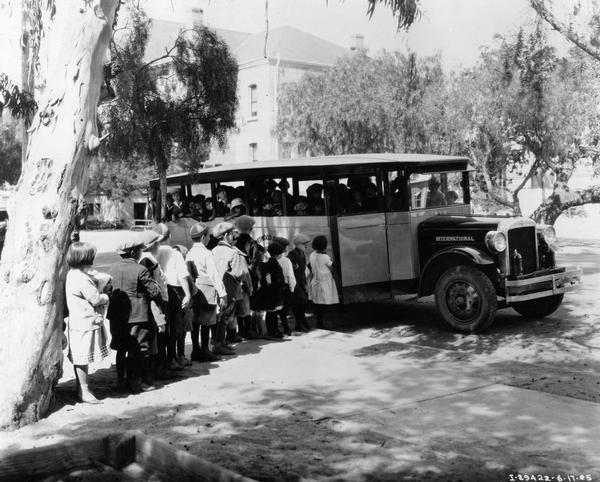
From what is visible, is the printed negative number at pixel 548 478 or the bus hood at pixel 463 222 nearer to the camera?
the printed negative number at pixel 548 478

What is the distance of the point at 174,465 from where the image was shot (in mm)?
5066

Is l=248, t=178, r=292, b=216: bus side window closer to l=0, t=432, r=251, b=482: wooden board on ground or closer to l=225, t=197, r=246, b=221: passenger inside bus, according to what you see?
l=225, t=197, r=246, b=221: passenger inside bus

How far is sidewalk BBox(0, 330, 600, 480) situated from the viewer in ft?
16.5

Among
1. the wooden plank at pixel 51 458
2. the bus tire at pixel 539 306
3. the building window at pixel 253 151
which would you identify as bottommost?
the wooden plank at pixel 51 458

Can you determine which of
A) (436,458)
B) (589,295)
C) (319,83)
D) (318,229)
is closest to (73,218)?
(436,458)

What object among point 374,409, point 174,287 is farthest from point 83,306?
point 374,409

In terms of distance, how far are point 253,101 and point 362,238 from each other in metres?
34.4

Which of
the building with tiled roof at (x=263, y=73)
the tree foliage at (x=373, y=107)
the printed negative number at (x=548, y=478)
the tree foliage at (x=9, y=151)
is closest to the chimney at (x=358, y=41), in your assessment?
the building with tiled roof at (x=263, y=73)

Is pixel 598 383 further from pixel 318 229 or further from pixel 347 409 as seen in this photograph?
pixel 318 229

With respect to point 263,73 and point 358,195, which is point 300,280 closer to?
point 358,195

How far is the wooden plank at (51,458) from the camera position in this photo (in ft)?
16.5

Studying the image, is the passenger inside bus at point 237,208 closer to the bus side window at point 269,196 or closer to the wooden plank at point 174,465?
the bus side window at point 269,196

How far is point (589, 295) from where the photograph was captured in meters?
13.5

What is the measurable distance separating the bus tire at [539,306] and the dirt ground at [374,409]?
1082 millimetres
